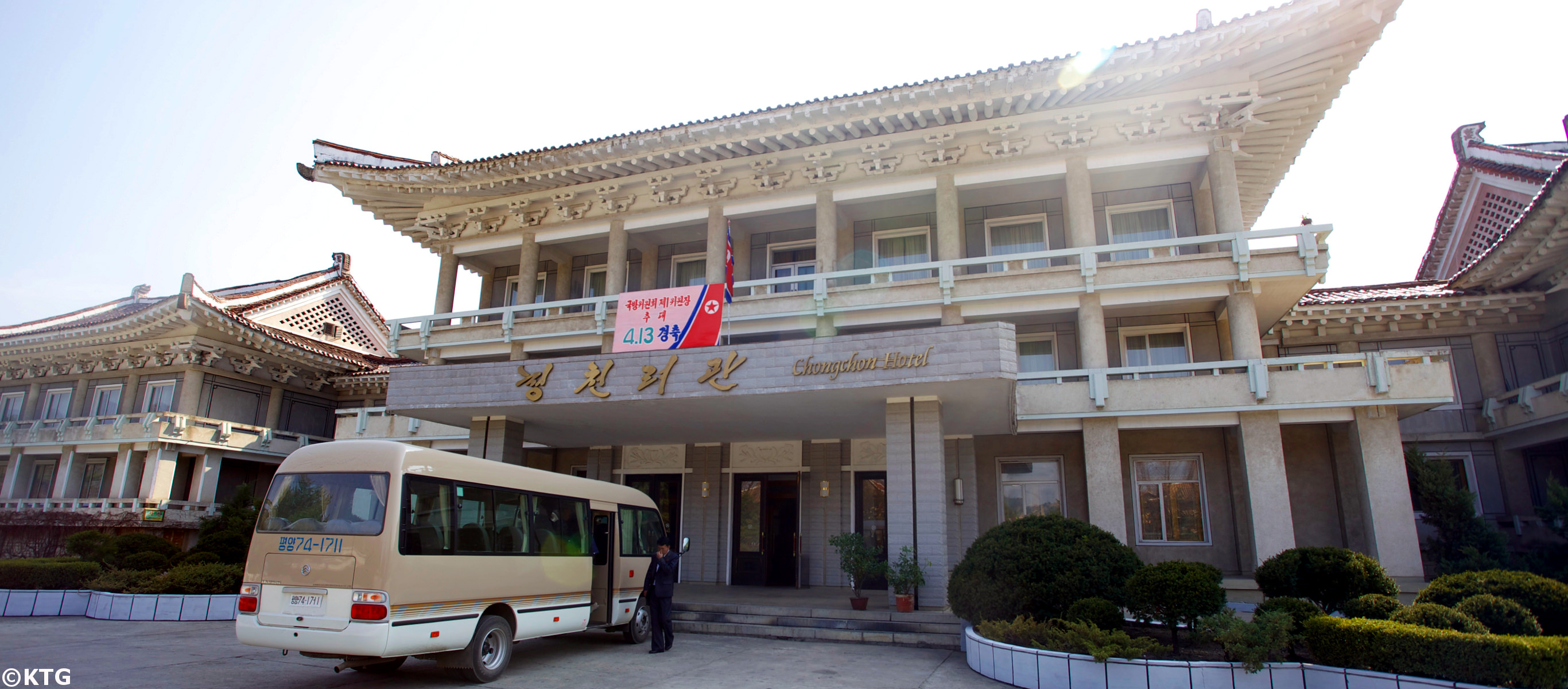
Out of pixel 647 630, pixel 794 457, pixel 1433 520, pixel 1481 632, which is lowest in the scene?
pixel 647 630

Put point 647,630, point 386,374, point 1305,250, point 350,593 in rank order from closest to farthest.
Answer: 1. point 350,593
2. point 647,630
3. point 1305,250
4. point 386,374

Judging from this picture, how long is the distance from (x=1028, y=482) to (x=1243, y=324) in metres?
5.31

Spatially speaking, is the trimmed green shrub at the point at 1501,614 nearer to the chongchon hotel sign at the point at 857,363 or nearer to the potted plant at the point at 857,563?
the chongchon hotel sign at the point at 857,363

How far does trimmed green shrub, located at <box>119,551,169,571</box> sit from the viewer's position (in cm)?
1498

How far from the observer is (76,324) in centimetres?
2827

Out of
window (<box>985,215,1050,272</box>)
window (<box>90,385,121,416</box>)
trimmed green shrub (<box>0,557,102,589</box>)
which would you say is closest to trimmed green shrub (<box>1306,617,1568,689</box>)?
window (<box>985,215,1050,272</box>)

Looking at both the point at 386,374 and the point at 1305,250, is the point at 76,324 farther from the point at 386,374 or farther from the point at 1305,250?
the point at 1305,250

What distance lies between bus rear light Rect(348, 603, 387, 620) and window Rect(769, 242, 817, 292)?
13400mm

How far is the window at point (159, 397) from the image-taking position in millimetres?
25109

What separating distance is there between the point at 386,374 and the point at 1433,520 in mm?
29291

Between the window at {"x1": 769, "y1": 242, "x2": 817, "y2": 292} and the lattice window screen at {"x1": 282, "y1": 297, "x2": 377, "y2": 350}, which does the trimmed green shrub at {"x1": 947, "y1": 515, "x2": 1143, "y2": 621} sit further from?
the lattice window screen at {"x1": 282, "y1": 297, "x2": 377, "y2": 350}

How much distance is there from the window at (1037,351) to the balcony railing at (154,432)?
2161cm

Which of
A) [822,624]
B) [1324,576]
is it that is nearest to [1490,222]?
[1324,576]

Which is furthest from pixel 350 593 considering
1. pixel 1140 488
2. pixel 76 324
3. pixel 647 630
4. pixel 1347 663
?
pixel 76 324
